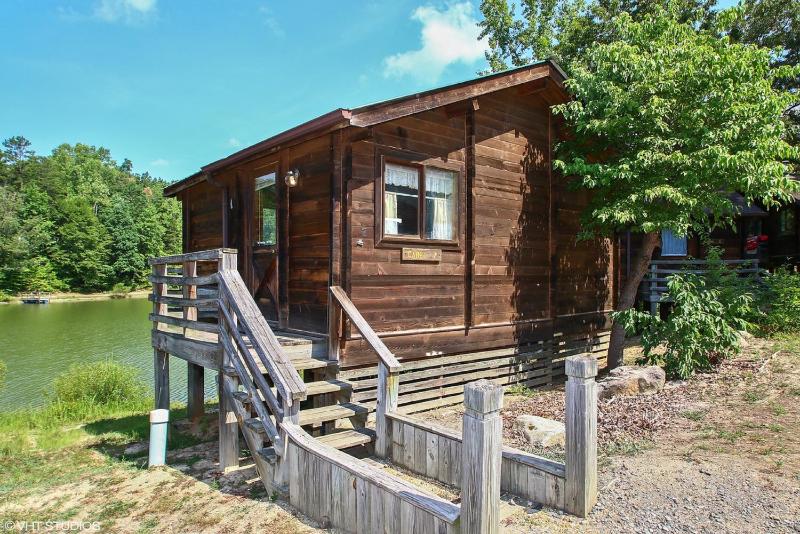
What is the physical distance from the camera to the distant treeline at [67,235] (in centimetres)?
4606

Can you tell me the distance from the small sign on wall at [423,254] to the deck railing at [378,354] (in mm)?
1147

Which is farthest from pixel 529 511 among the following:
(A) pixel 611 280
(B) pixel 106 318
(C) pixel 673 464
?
(B) pixel 106 318

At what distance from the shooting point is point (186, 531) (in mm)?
4117

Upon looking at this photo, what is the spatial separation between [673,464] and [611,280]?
7113 mm

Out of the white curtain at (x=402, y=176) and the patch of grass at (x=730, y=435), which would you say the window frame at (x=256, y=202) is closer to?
the white curtain at (x=402, y=176)

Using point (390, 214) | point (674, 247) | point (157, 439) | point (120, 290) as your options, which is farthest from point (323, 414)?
point (120, 290)

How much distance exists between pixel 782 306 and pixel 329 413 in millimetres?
9286

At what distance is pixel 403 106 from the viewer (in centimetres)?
658

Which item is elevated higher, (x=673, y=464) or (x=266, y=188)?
(x=266, y=188)

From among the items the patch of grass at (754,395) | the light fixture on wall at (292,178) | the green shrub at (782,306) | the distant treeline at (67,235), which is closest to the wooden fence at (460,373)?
the patch of grass at (754,395)

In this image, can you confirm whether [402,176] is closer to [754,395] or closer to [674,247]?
[754,395]

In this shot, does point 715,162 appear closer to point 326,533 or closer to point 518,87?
point 518,87

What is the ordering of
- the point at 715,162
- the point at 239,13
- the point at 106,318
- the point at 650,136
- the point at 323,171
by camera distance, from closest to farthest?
the point at 323,171 → the point at 715,162 → the point at 650,136 → the point at 239,13 → the point at 106,318

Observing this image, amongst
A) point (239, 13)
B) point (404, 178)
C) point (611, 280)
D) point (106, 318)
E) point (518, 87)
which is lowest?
point (106, 318)
